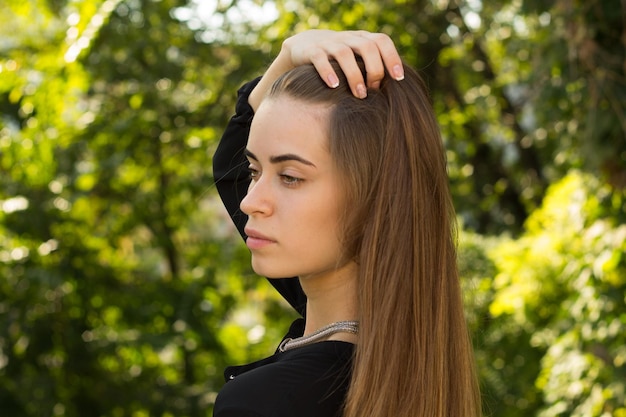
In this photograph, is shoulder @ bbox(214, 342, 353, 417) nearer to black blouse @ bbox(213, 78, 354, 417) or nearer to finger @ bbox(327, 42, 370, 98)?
black blouse @ bbox(213, 78, 354, 417)

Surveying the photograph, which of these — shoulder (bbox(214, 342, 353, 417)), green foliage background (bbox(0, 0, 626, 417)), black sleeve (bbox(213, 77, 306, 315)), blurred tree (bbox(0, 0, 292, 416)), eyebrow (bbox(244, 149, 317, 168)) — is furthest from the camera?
blurred tree (bbox(0, 0, 292, 416))

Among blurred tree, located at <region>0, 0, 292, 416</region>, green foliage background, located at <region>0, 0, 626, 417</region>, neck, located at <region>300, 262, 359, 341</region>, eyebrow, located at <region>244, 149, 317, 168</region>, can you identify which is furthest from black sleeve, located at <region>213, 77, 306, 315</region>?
blurred tree, located at <region>0, 0, 292, 416</region>

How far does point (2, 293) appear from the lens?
4.25m

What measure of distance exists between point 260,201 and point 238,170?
494 mm

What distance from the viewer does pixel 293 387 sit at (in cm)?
126

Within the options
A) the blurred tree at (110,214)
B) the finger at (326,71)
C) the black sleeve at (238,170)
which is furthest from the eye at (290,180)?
the blurred tree at (110,214)

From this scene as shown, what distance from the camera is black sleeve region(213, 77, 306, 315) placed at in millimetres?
1813

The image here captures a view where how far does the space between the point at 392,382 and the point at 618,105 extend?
257cm

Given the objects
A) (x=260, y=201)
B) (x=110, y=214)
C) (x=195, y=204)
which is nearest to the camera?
(x=260, y=201)

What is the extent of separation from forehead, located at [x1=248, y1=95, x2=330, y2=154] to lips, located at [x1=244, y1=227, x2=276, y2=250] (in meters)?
0.11

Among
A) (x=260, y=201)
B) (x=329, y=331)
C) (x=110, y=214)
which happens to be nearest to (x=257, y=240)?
(x=260, y=201)

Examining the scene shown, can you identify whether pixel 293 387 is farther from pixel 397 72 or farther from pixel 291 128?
pixel 397 72

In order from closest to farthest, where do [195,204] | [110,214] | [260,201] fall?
[260,201]
[110,214]
[195,204]

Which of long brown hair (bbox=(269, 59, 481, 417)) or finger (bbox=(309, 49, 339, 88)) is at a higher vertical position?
finger (bbox=(309, 49, 339, 88))
